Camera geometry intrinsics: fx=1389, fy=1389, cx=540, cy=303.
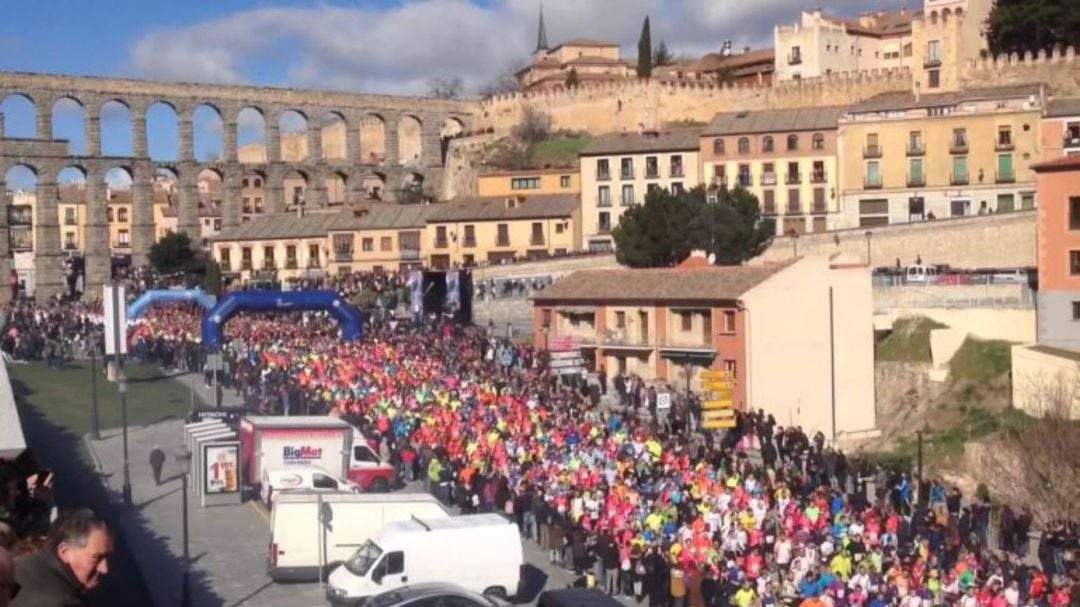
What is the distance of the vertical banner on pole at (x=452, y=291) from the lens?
52.2 metres

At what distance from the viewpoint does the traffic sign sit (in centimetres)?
3356

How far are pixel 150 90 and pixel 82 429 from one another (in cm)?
6385

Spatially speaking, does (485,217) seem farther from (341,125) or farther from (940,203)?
(341,125)

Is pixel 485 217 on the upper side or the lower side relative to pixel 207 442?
upper

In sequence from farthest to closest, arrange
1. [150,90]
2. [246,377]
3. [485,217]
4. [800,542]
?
[150,90], [485,217], [246,377], [800,542]

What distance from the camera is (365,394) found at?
3422cm

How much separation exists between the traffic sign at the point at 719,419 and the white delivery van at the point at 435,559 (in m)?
13.5

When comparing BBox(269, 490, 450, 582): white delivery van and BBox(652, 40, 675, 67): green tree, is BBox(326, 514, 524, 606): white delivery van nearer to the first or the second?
BBox(269, 490, 450, 582): white delivery van

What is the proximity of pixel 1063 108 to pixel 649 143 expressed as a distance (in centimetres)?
2128

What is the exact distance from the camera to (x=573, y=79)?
114 metres

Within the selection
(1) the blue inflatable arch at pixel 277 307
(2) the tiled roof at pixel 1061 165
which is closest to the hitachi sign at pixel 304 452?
(1) the blue inflatable arch at pixel 277 307

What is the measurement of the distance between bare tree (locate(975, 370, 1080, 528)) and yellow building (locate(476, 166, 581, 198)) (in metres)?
42.4

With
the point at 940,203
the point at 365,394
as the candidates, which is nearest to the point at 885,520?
the point at 365,394

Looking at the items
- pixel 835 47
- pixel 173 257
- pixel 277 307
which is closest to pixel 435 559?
pixel 277 307
